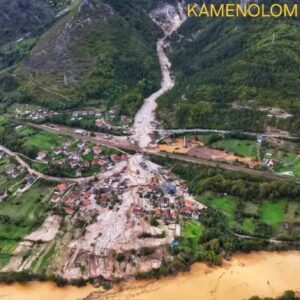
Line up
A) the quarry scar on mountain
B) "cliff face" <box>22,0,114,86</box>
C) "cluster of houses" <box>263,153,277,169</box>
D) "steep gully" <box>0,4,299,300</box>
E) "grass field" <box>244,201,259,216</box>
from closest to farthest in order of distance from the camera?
"steep gully" <box>0,4,299,300</box>
"grass field" <box>244,201,259,216</box>
"cluster of houses" <box>263,153,277,169</box>
"cliff face" <box>22,0,114,86</box>
the quarry scar on mountain

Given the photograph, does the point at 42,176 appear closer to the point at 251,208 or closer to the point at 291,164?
the point at 251,208

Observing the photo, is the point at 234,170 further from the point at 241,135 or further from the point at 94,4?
the point at 94,4

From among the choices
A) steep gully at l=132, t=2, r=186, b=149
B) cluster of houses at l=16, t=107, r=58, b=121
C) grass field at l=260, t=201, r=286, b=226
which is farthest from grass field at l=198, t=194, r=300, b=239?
cluster of houses at l=16, t=107, r=58, b=121

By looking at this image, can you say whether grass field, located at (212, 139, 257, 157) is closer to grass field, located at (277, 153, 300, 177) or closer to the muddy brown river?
grass field, located at (277, 153, 300, 177)

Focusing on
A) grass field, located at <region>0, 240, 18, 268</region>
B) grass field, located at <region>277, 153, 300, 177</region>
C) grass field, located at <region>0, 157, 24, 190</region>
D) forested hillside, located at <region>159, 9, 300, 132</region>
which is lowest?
grass field, located at <region>0, 240, 18, 268</region>

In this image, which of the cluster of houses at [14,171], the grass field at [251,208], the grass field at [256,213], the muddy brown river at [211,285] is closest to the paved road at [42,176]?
the cluster of houses at [14,171]

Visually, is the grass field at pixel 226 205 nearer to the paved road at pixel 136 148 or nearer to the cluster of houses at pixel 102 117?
the paved road at pixel 136 148

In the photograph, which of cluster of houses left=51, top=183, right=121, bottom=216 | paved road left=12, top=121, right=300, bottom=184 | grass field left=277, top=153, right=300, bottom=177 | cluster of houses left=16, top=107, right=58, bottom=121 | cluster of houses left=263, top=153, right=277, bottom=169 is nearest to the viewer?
cluster of houses left=51, top=183, right=121, bottom=216

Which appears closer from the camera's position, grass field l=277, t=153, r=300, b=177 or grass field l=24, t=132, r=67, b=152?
grass field l=277, t=153, r=300, b=177
